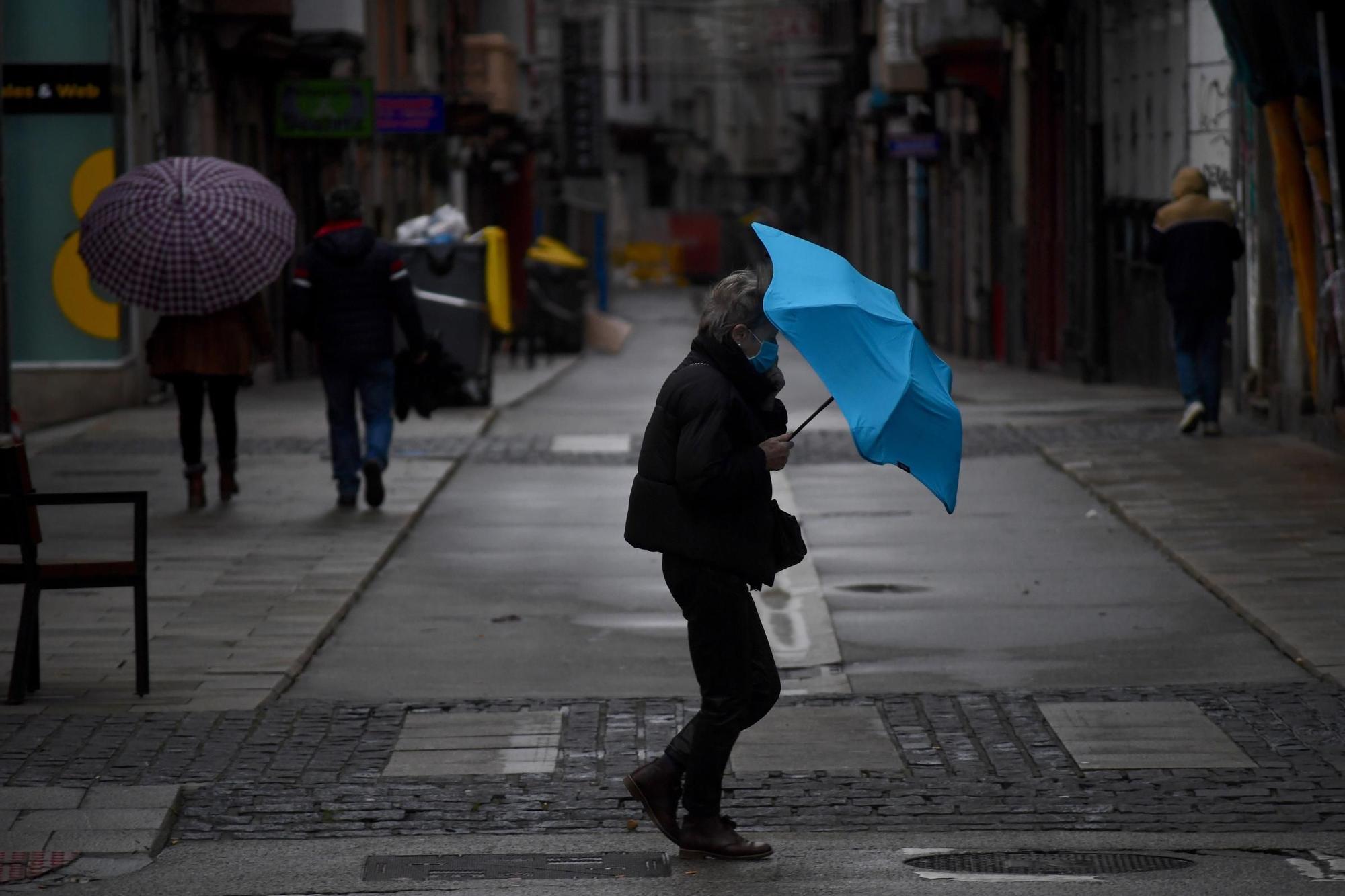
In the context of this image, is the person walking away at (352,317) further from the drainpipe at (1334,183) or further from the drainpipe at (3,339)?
the drainpipe at (1334,183)

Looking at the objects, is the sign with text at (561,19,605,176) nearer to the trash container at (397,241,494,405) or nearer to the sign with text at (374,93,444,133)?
the sign with text at (374,93,444,133)

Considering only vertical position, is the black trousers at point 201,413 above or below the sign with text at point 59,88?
below

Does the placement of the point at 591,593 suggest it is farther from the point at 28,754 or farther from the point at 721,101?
the point at 721,101

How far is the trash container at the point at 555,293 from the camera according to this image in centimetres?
3900

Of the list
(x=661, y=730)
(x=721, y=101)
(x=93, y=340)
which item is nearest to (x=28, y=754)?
(x=661, y=730)

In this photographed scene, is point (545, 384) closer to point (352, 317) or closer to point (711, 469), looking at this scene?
point (352, 317)

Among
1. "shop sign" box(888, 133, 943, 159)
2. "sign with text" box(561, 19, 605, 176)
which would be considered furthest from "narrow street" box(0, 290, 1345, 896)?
"sign with text" box(561, 19, 605, 176)

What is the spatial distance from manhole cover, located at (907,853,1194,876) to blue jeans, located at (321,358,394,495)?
783 centimetres

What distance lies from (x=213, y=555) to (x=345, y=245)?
93.6 inches

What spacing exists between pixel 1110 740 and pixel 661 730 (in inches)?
55.5

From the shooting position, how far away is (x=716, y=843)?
612cm

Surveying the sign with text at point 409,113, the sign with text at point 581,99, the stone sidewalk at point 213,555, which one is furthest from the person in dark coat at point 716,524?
the sign with text at point 581,99

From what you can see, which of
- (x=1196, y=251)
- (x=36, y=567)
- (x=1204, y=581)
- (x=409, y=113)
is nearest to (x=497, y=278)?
(x=409, y=113)

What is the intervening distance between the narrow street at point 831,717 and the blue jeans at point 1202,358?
7.75ft
